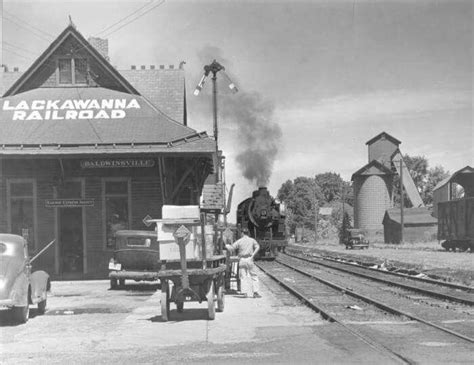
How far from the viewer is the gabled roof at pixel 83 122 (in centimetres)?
1969

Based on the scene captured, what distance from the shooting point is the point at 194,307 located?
13531 mm

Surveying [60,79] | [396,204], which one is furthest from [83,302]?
[396,204]

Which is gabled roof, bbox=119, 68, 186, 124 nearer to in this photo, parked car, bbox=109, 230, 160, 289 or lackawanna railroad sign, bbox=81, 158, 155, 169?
lackawanna railroad sign, bbox=81, 158, 155, 169

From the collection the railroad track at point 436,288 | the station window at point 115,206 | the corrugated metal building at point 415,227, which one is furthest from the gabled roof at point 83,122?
the corrugated metal building at point 415,227

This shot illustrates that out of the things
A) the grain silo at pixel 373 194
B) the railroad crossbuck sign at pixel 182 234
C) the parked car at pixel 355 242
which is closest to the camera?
the railroad crossbuck sign at pixel 182 234

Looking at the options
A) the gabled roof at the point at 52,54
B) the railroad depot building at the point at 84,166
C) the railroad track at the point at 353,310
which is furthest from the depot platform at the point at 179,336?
the gabled roof at the point at 52,54

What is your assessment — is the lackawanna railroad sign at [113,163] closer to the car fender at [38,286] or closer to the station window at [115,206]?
the station window at [115,206]

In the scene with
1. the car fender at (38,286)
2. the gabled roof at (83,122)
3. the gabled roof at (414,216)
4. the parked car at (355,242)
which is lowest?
the parked car at (355,242)

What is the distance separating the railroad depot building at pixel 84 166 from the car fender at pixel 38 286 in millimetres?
6465

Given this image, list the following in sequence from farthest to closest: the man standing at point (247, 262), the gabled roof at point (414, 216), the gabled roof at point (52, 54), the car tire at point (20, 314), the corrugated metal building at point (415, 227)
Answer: the gabled roof at point (414, 216) < the corrugated metal building at point (415, 227) < the gabled roof at point (52, 54) < the man standing at point (247, 262) < the car tire at point (20, 314)

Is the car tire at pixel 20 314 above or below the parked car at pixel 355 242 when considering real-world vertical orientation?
above

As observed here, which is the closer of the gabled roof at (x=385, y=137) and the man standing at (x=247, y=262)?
the man standing at (x=247, y=262)

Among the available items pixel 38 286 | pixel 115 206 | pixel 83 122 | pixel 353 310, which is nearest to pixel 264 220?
pixel 115 206

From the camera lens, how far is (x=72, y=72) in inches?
899
